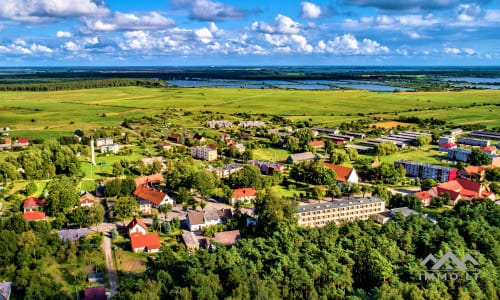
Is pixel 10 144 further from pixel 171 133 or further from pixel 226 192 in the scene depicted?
pixel 226 192

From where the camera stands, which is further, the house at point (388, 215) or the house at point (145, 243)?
the house at point (388, 215)

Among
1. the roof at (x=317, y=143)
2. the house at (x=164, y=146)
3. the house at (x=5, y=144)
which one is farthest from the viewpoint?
the roof at (x=317, y=143)

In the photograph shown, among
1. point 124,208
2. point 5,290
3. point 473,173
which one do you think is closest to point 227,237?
point 124,208

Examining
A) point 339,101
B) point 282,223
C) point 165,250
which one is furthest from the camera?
point 339,101

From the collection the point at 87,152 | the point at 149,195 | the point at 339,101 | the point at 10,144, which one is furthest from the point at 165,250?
the point at 339,101

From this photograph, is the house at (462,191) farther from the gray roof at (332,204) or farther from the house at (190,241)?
the house at (190,241)

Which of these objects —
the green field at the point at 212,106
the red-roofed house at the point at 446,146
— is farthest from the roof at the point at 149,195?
the red-roofed house at the point at 446,146
